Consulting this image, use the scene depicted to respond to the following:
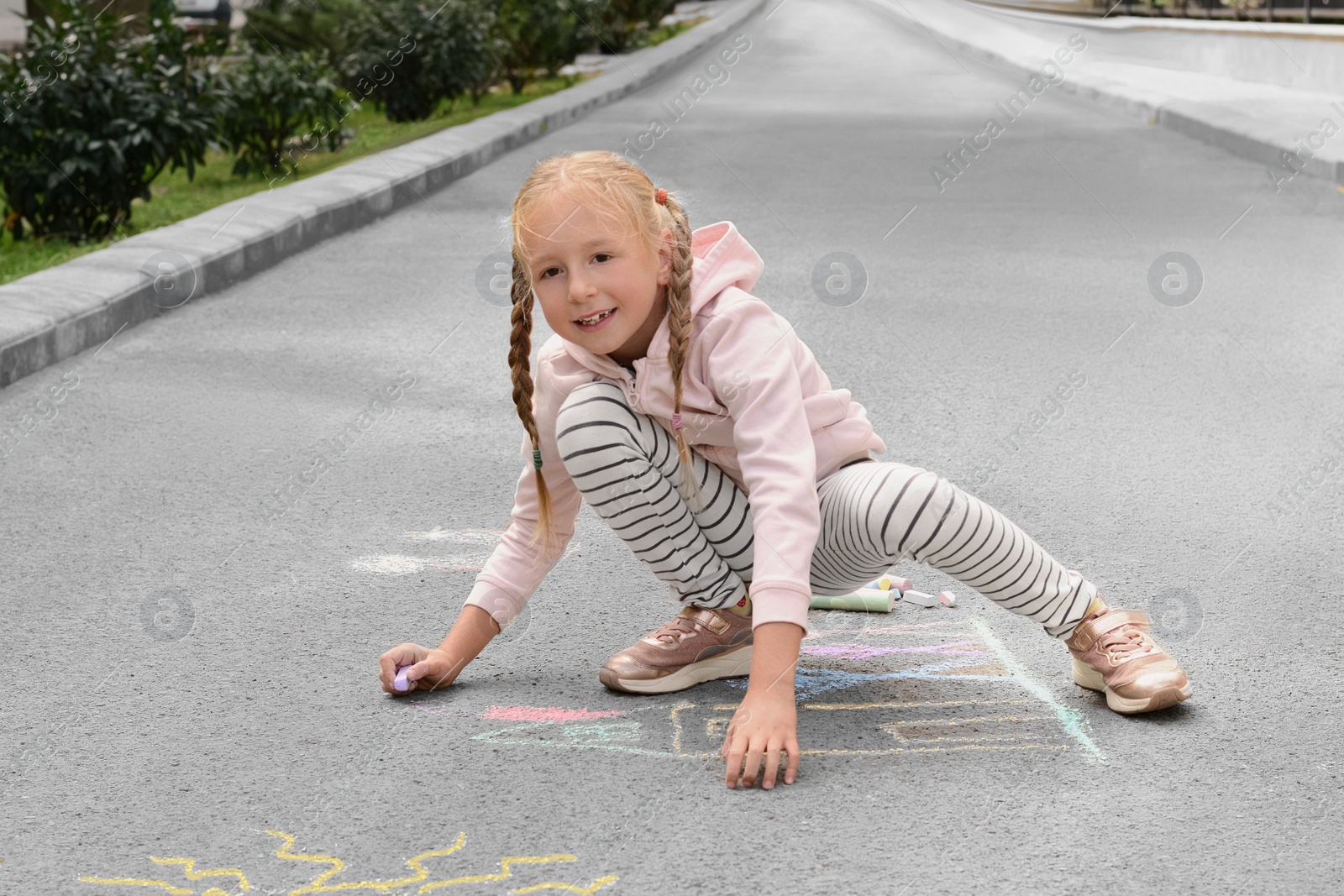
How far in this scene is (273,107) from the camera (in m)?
9.60

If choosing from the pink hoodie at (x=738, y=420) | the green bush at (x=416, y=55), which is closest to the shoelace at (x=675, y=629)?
the pink hoodie at (x=738, y=420)

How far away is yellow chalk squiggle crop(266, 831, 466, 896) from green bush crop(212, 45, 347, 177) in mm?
7609

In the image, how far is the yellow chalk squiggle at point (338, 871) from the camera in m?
2.09

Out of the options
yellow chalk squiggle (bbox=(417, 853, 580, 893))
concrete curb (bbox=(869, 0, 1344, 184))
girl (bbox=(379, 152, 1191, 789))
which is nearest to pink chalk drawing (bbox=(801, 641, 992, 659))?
girl (bbox=(379, 152, 1191, 789))

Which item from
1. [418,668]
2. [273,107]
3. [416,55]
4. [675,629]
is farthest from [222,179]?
[675,629]


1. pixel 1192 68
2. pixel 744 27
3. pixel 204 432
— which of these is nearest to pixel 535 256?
pixel 204 432

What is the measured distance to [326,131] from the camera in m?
10.3

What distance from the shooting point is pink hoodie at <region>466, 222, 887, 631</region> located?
2350 mm

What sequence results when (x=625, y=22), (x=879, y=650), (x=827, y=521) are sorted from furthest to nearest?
(x=625, y=22)
(x=879, y=650)
(x=827, y=521)

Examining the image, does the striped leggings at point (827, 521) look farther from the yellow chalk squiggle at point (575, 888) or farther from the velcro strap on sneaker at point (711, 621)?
the yellow chalk squiggle at point (575, 888)

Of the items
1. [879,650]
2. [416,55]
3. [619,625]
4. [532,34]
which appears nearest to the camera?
[879,650]

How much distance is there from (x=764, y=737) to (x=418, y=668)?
697 millimetres

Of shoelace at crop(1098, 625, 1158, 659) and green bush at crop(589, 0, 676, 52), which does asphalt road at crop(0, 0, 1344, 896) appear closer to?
shoelace at crop(1098, 625, 1158, 659)

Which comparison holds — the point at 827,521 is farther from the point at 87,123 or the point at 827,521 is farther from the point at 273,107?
the point at 273,107
